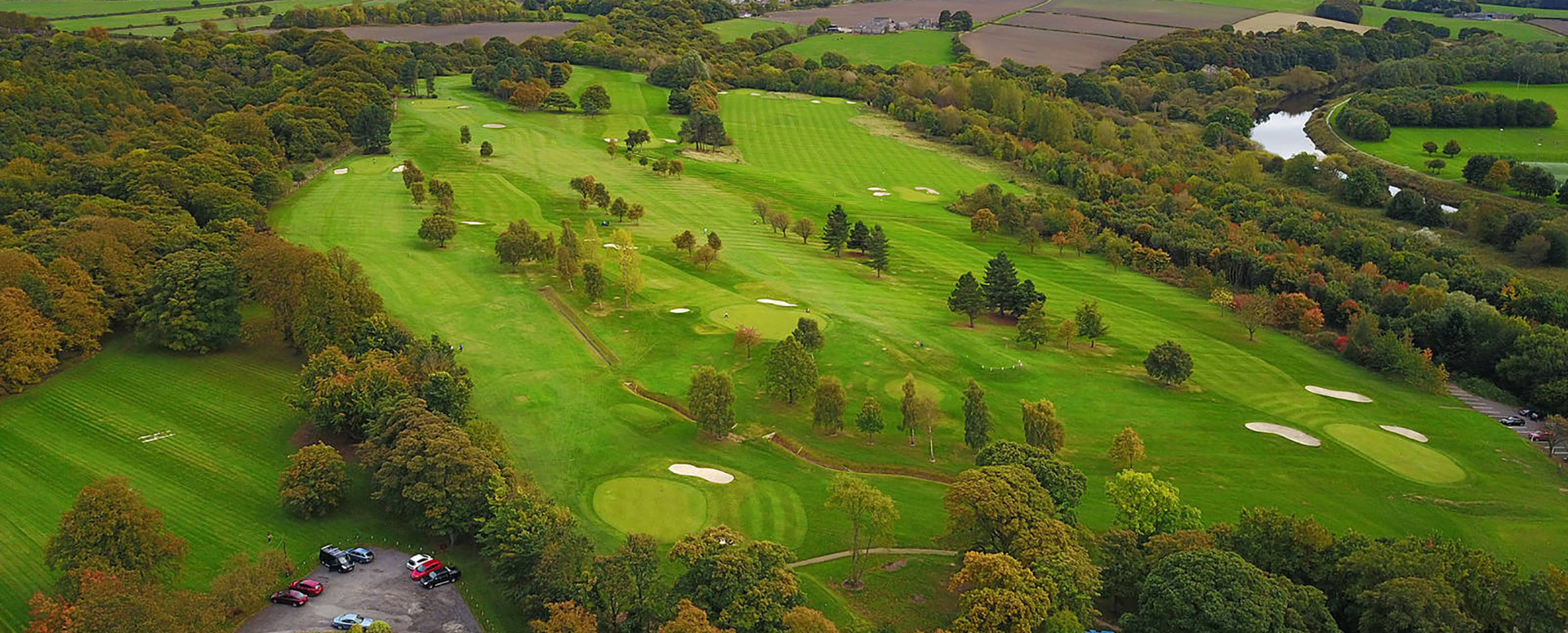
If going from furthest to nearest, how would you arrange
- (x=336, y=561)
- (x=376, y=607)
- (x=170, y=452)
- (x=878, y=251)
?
(x=878, y=251) < (x=170, y=452) < (x=336, y=561) < (x=376, y=607)

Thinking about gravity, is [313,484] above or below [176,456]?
above

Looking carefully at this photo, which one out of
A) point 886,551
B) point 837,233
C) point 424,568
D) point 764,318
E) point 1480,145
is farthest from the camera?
point 1480,145

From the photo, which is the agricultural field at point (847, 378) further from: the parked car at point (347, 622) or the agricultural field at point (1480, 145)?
the agricultural field at point (1480, 145)

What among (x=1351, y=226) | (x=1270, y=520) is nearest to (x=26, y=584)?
(x=1270, y=520)

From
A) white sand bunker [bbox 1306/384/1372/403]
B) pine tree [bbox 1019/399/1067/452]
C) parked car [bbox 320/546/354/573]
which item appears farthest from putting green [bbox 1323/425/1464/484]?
parked car [bbox 320/546/354/573]

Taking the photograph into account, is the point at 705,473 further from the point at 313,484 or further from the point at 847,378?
the point at 313,484

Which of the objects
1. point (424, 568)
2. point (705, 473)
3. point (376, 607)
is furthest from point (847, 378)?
point (376, 607)

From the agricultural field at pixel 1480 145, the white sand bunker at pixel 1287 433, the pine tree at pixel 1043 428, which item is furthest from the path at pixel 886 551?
the agricultural field at pixel 1480 145
